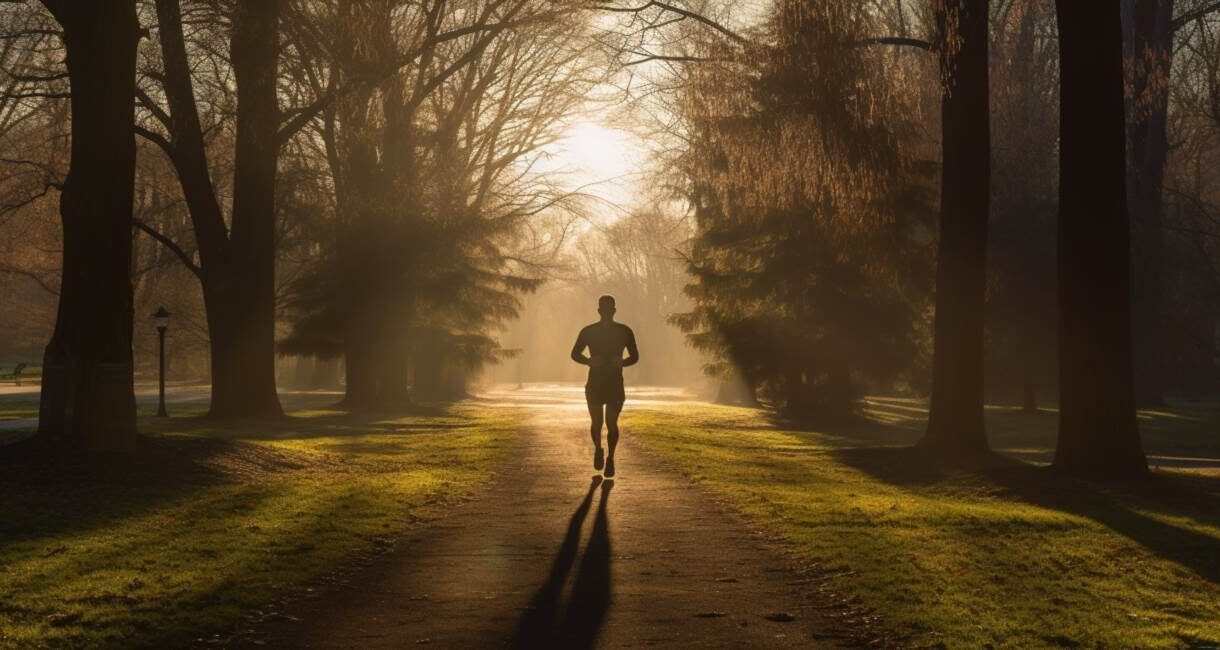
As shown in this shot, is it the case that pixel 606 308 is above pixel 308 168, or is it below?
below

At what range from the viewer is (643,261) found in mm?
114188

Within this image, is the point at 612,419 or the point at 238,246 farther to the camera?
the point at 238,246

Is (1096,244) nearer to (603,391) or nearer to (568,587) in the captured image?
(603,391)

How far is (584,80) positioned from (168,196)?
533 inches

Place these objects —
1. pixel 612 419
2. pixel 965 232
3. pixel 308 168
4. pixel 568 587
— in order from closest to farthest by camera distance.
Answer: pixel 568 587 < pixel 612 419 < pixel 965 232 < pixel 308 168

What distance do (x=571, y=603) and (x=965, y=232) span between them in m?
11.5

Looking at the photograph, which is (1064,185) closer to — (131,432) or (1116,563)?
(1116,563)

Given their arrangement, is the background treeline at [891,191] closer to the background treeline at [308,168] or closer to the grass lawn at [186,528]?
the background treeline at [308,168]

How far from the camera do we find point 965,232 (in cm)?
1820

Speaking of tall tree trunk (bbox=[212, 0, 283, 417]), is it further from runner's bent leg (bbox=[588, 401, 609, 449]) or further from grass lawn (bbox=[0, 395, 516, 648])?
runner's bent leg (bbox=[588, 401, 609, 449])

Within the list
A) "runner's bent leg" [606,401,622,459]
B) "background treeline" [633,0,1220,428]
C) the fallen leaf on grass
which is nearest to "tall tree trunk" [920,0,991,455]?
"background treeline" [633,0,1220,428]

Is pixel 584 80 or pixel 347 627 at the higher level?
pixel 584 80

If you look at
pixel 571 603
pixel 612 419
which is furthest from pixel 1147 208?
pixel 571 603

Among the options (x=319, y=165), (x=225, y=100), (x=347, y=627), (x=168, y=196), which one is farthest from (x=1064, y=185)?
(x=168, y=196)
